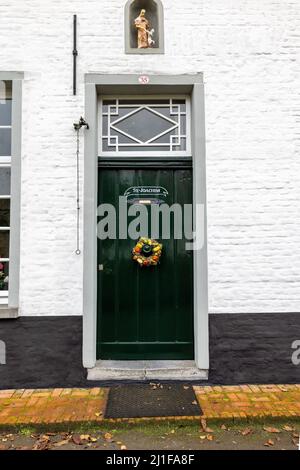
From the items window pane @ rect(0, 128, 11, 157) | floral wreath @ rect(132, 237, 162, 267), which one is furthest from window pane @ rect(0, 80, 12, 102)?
floral wreath @ rect(132, 237, 162, 267)

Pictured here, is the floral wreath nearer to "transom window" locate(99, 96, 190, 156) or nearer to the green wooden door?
the green wooden door

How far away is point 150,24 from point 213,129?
1503 mm

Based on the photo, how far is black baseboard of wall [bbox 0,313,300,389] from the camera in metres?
4.21

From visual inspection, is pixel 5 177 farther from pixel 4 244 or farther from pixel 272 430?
pixel 272 430

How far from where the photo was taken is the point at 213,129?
4398 millimetres

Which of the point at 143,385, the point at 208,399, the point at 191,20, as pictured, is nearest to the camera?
the point at 208,399

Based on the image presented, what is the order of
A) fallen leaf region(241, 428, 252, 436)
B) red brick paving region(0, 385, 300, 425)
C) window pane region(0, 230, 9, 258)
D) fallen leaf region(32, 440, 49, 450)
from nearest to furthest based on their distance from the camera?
fallen leaf region(32, 440, 49, 450) → fallen leaf region(241, 428, 252, 436) → red brick paving region(0, 385, 300, 425) → window pane region(0, 230, 9, 258)

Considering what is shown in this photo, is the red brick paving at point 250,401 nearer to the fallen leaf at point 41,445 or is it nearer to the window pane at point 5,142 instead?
the fallen leaf at point 41,445

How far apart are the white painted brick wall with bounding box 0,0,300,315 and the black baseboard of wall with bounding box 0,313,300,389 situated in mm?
142

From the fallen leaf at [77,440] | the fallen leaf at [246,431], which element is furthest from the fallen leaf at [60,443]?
the fallen leaf at [246,431]

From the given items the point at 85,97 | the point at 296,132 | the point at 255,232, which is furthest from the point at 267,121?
the point at 85,97

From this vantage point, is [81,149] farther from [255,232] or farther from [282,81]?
[282,81]

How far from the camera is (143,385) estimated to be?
4203mm

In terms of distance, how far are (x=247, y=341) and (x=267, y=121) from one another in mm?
2511
